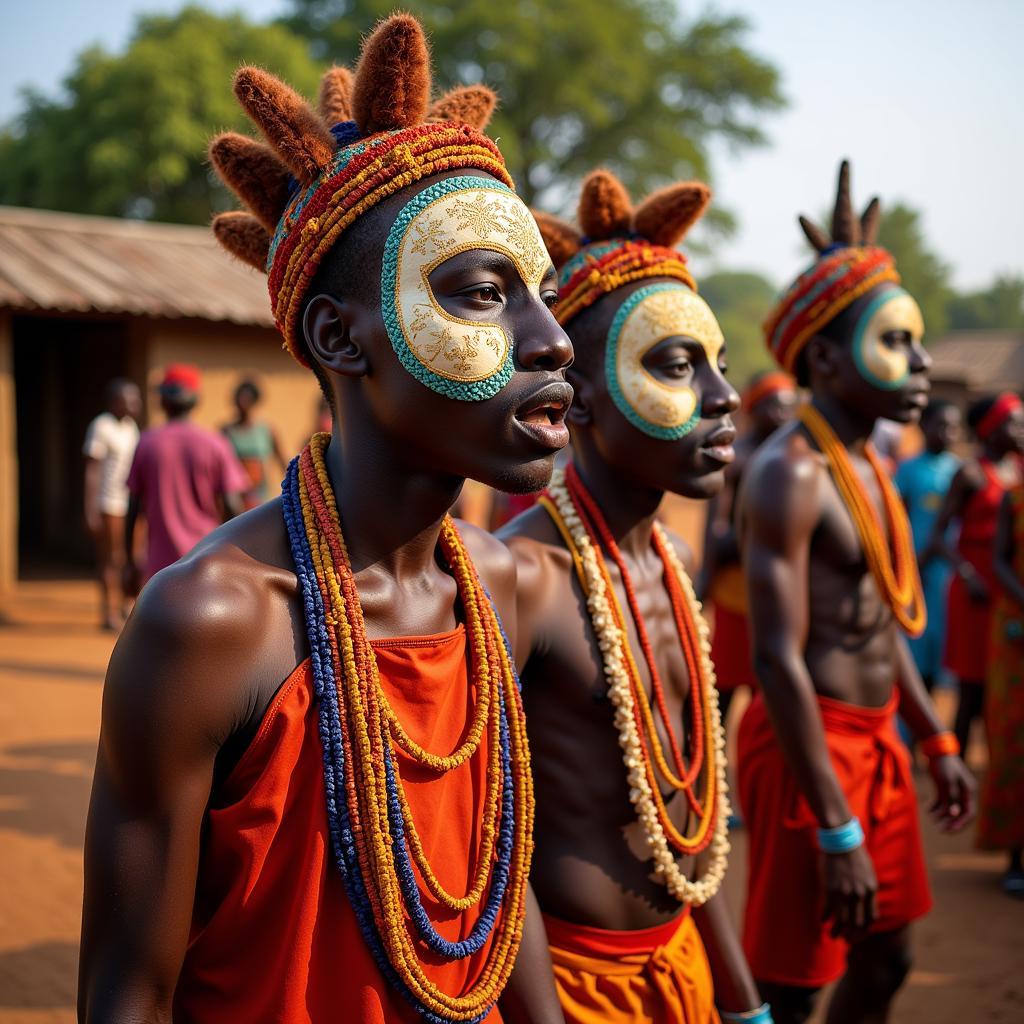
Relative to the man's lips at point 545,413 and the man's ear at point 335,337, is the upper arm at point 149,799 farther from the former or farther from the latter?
the man's lips at point 545,413

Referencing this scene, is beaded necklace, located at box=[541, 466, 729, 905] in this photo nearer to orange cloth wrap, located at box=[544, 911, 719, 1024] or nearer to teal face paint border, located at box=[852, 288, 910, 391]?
orange cloth wrap, located at box=[544, 911, 719, 1024]

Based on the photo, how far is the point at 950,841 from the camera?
21.2 feet

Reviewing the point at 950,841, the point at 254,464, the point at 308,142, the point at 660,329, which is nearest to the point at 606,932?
the point at 660,329

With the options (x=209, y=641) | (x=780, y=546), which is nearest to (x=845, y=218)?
(x=780, y=546)

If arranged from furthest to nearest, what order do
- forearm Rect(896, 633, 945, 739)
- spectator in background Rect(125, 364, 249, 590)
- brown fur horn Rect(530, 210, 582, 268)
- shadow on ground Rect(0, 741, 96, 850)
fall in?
spectator in background Rect(125, 364, 249, 590) → shadow on ground Rect(0, 741, 96, 850) → forearm Rect(896, 633, 945, 739) → brown fur horn Rect(530, 210, 582, 268)

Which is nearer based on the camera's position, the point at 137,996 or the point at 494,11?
the point at 137,996

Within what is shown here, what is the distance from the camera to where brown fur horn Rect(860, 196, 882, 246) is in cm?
407

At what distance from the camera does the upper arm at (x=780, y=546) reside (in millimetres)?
3422

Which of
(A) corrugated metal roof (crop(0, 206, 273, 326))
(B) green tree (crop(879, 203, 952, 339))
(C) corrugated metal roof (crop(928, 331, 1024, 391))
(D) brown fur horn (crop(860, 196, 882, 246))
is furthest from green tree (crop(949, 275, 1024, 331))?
(D) brown fur horn (crop(860, 196, 882, 246))

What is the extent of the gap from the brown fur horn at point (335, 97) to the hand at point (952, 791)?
9.14 feet

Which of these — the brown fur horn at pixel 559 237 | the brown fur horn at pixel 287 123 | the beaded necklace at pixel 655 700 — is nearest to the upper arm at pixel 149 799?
the brown fur horn at pixel 287 123

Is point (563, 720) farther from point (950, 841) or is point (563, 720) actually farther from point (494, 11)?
point (494, 11)

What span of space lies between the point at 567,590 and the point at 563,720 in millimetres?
301

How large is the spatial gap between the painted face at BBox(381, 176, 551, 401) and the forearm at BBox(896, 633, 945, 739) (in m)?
2.45
